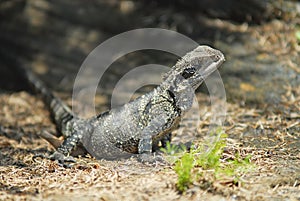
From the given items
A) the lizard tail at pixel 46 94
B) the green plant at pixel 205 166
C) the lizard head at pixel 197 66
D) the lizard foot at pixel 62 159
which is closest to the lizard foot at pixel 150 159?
the green plant at pixel 205 166

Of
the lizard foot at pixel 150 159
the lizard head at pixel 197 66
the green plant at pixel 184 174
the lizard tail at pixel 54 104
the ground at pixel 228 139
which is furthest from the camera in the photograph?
the lizard tail at pixel 54 104


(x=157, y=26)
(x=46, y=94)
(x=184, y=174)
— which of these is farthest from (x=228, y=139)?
(x=157, y=26)

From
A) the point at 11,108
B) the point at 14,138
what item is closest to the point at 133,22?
the point at 11,108

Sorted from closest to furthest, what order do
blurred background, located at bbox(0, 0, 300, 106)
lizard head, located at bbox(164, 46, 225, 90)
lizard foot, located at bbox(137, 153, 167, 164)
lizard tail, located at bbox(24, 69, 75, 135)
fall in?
lizard foot, located at bbox(137, 153, 167, 164), lizard head, located at bbox(164, 46, 225, 90), lizard tail, located at bbox(24, 69, 75, 135), blurred background, located at bbox(0, 0, 300, 106)

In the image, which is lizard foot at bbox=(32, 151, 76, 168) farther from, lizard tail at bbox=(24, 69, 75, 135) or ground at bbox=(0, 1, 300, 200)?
lizard tail at bbox=(24, 69, 75, 135)

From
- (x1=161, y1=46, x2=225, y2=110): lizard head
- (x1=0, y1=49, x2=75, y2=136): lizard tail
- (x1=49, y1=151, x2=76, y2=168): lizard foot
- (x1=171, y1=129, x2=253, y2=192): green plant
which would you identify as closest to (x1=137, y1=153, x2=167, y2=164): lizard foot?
(x1=171, y1=129, x2=253, y2=192): green plant

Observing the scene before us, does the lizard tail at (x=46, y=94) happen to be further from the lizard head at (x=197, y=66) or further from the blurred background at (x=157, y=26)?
the lizard head at (x=197, y=66)

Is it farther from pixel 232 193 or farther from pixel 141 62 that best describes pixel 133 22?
pixel 232 193
